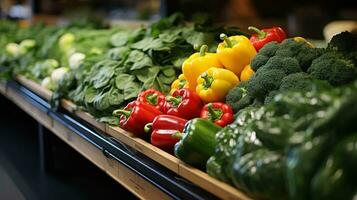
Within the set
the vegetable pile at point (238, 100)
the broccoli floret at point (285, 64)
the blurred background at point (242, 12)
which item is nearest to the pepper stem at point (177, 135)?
the vegetable pile at point (238, 100)

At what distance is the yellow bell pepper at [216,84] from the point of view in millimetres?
2301

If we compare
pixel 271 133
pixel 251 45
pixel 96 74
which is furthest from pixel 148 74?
pixel 271 133

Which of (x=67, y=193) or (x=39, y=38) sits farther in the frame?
(x=39, y=38)

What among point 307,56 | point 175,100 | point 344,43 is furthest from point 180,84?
point 344,43

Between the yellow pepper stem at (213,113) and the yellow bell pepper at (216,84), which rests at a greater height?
the yellow bell pepper at (216,84)

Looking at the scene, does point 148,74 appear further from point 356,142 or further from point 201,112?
point 356,142

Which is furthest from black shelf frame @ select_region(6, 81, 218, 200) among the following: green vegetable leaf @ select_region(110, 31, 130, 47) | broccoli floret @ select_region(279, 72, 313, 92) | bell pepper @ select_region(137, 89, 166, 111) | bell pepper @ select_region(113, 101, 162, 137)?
green vegetable leaf @ select_region(110, 31, 130, 47)

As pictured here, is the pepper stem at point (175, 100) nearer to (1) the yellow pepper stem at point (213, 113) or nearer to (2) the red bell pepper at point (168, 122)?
(2) the red bell pepper at point (168, 122)

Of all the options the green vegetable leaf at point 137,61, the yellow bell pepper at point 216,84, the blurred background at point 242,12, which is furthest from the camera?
the blurred background at point 242,12

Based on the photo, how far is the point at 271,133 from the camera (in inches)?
55.2

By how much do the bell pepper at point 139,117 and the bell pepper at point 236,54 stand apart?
1.41 ft

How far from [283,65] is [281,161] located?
755mm

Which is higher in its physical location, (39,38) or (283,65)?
(283,65)

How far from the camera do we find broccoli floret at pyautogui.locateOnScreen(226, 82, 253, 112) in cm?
213
